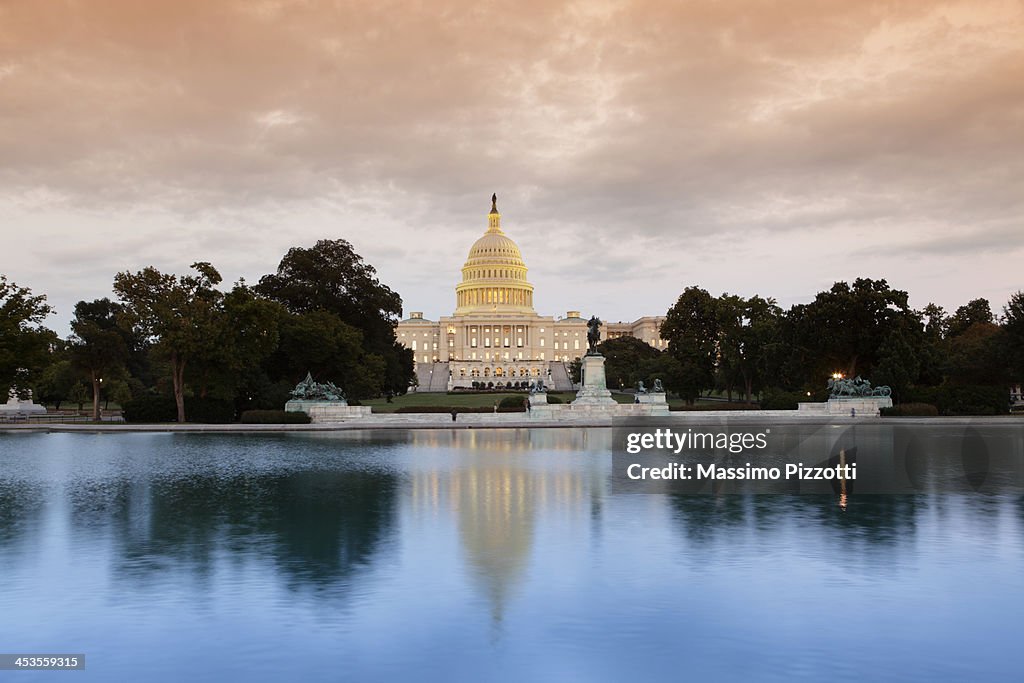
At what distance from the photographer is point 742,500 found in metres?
20.3

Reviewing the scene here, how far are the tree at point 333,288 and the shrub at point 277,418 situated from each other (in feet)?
54.4

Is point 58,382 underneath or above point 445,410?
above

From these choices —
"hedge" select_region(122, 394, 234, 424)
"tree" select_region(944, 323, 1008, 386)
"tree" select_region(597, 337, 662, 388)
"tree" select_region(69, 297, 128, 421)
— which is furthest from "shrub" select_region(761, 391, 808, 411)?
"tree" select_region(69, 297, 128, 421)

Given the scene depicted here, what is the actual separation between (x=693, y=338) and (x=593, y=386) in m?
17.4

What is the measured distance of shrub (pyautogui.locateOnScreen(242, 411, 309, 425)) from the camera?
51.2m

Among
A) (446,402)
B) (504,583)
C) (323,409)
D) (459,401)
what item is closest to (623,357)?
(459,401)

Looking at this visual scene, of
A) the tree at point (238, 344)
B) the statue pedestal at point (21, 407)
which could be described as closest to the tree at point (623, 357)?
the tree at point (238, 344)

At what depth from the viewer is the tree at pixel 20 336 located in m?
53.3

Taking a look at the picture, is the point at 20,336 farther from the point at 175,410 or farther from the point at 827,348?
the point at 827,348

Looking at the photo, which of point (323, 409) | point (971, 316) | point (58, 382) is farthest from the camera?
point (971, 316)

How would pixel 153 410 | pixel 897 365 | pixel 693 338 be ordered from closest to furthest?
1. pixel 153 410
2. pixel 897 365
3. pixel 693 338

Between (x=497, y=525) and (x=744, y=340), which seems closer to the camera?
(x=497, y=525)

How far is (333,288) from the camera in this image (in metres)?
70.5

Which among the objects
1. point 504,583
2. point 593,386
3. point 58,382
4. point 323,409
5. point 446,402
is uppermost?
point 58,382
